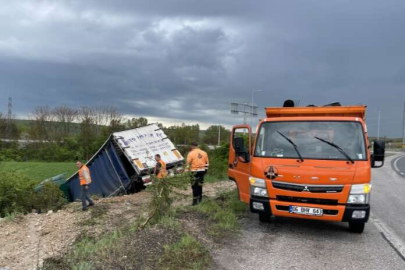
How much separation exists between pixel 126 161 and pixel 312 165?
929 centimetres

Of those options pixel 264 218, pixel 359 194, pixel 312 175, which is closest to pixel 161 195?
pixel 264 218

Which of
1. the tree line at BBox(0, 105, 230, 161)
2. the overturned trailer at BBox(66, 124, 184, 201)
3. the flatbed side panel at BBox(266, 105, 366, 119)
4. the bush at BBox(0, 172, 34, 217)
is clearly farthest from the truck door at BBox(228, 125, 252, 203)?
the tree line at BBox(0, 105, 230, 161)

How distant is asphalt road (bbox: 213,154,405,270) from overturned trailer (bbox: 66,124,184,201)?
20.9 feet

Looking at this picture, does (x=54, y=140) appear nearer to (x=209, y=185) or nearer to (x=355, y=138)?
(x=209, y=185)

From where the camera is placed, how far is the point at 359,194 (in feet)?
17.5

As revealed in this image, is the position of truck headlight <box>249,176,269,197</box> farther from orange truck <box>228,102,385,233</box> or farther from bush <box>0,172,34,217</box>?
bush <box>0,172,34,217</box>

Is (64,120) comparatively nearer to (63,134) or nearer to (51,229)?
(63,134)

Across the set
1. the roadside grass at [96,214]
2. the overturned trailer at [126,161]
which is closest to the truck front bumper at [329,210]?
the roadside grass at [96,214]

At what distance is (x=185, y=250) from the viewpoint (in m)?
4.61

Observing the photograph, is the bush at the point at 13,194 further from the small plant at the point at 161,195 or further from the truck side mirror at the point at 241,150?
the truck side mirror at the point at 241,150

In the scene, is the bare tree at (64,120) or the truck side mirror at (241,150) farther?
the bare tree at (64,120)

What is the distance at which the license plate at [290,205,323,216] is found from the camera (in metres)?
5.45

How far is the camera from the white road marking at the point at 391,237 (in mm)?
5324

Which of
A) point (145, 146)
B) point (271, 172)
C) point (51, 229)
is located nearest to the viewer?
point (271, 172)
